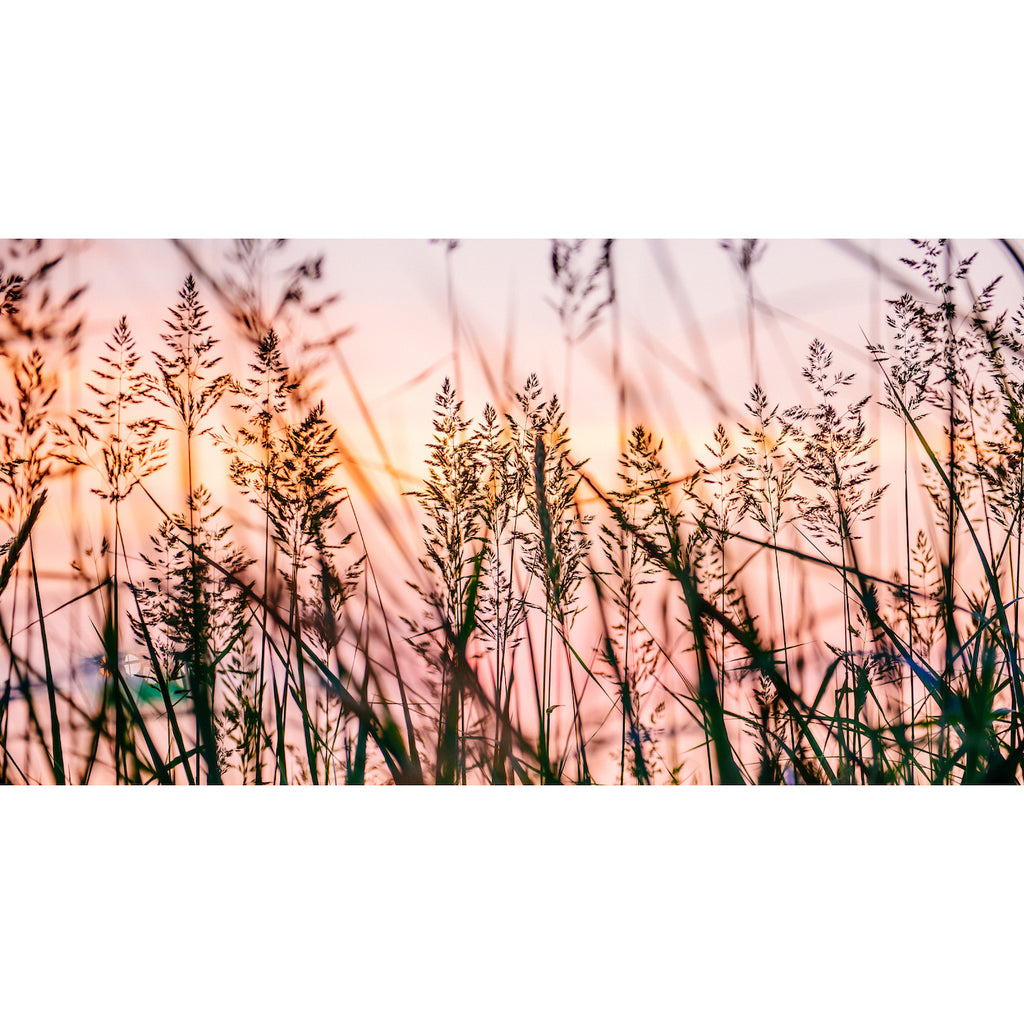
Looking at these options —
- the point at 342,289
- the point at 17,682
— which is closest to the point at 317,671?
the point at 17,682

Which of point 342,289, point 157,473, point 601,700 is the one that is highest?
point 342,289

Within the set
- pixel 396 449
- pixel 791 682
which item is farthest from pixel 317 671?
pixel 791 682

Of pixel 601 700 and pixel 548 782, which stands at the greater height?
pixel 601 700

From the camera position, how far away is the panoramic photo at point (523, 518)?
2457 millimetres

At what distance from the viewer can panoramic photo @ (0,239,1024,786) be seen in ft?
8.06

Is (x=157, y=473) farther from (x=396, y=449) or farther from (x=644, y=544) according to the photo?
(x=644, y=544)

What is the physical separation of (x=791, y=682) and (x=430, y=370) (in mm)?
1289

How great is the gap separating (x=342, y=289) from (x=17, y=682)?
1395 millimetres

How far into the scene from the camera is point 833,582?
A: 2471 millimetres

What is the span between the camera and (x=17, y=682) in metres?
2.50

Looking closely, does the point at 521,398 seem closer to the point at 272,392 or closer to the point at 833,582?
the point at 272,392

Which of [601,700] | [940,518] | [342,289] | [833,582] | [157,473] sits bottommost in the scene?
[601,700]

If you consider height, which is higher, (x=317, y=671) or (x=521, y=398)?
(x=521, y=398)

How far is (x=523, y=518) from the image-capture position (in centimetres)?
248
